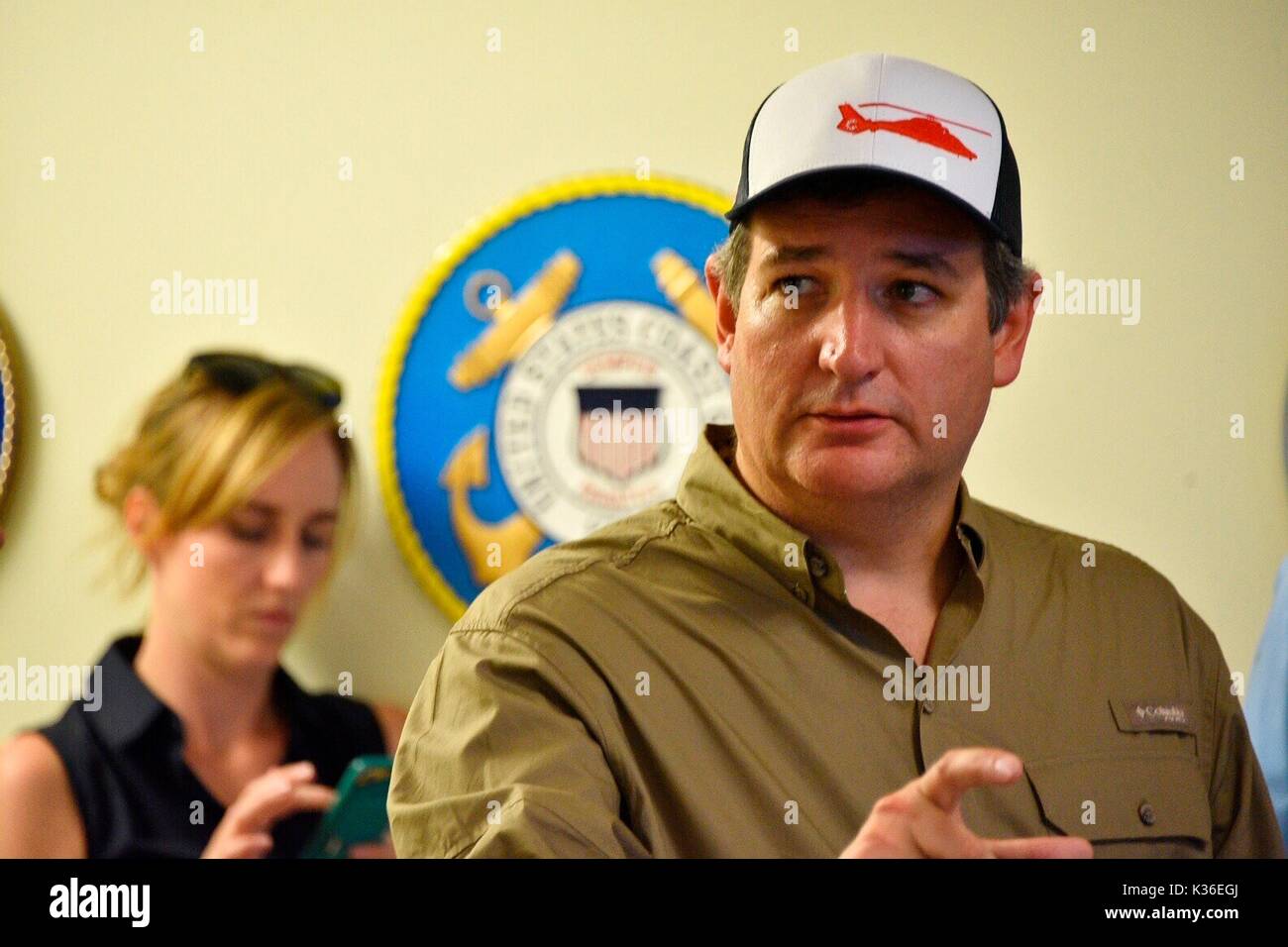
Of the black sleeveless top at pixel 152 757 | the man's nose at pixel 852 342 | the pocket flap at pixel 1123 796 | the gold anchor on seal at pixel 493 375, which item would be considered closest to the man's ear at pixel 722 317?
the man's nose at pixel 852 342

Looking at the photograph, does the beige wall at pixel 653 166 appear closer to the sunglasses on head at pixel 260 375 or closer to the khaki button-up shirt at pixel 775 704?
the sunglasses on head at pixel 260 375

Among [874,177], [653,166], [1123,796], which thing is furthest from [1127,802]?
[653,166]

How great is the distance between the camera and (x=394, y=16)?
5.72ft

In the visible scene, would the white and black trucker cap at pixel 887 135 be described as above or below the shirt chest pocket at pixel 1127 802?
above

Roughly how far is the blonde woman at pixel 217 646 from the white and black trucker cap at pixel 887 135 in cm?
86

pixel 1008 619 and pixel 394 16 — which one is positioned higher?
pixel 394 16

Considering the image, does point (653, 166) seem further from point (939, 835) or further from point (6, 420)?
point (939, 835)

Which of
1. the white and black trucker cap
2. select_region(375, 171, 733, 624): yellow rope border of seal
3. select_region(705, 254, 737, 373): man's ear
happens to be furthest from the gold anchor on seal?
the white and black trucker cap

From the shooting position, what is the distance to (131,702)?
1.60 meters

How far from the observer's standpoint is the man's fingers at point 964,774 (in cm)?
66
